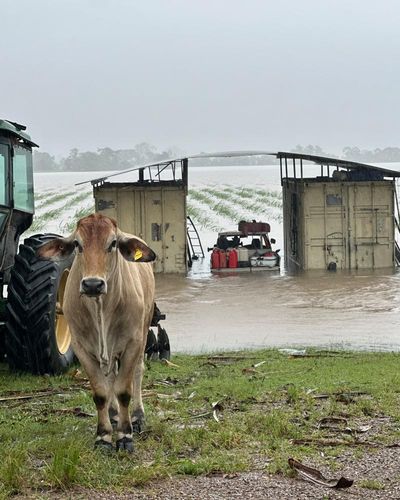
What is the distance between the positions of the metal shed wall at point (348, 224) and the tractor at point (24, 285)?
18972 mm

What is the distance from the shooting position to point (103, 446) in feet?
23.2

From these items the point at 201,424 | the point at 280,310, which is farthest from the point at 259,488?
the point at 280,310

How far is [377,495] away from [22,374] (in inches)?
209

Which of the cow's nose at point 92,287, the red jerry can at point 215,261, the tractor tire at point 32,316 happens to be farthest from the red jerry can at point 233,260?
the cow's nose at point 92,287

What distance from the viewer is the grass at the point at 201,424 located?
646 cm

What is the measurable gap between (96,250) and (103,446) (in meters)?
1.43

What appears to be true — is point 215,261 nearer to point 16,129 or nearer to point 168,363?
point 168,363

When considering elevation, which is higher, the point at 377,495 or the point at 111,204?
the point at 111,204

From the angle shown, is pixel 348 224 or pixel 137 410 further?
pixel 348 224

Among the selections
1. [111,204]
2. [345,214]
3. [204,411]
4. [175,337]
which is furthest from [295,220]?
[204,411]

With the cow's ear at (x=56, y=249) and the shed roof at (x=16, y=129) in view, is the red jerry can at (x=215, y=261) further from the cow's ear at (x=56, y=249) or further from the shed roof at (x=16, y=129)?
the cow's ear at (x=56, y=249)

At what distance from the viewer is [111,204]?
98.9 ft

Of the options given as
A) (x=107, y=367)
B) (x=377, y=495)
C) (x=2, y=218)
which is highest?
(x=2, y=218)

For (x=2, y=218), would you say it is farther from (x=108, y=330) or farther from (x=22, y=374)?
(x=108, y=330)
